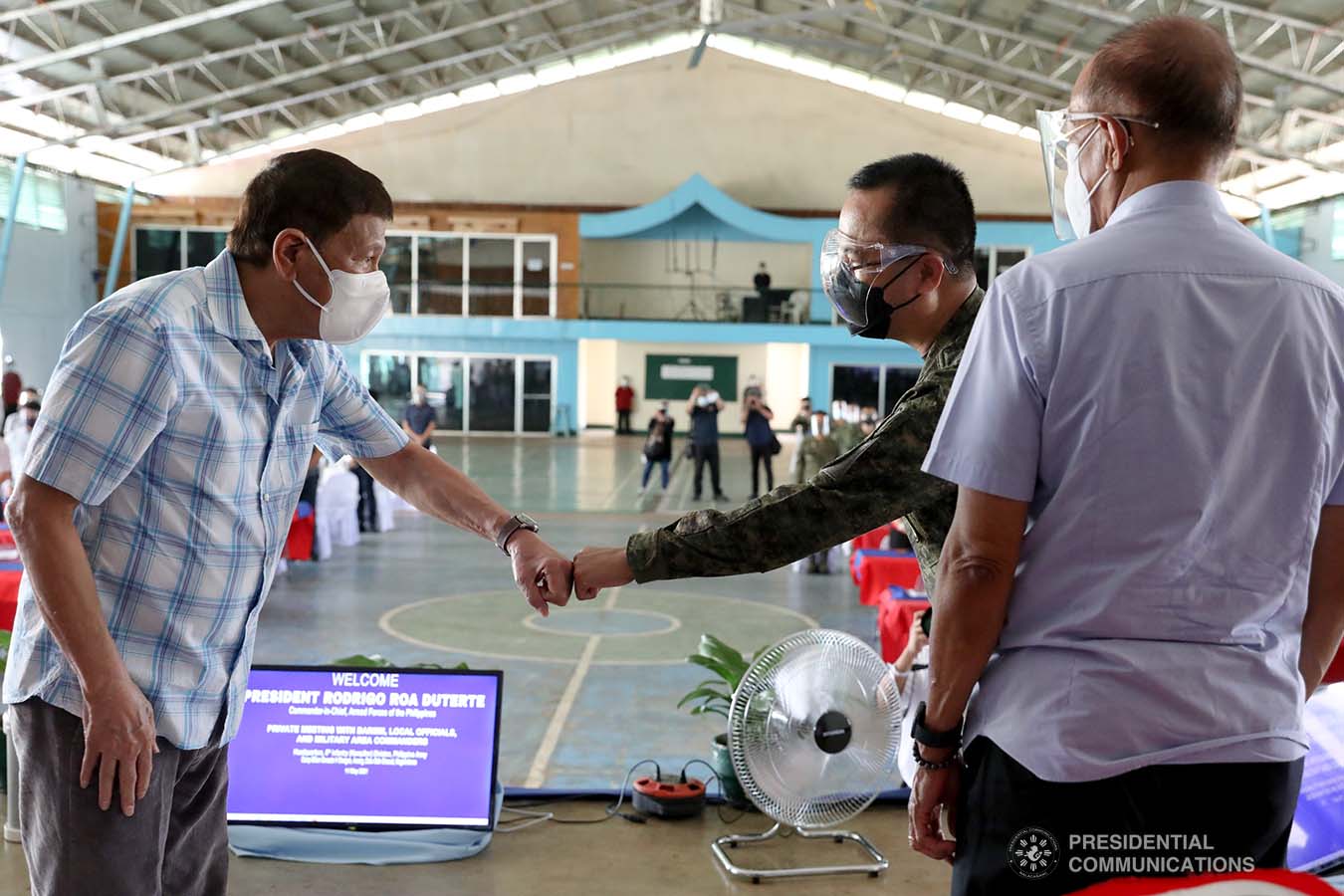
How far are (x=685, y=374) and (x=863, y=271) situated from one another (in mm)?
33656

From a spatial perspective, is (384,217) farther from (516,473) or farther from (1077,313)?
(516,473)

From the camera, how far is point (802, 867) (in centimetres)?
442

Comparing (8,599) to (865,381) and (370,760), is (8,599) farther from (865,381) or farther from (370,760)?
(865,381)

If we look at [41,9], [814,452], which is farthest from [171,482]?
[41,9]

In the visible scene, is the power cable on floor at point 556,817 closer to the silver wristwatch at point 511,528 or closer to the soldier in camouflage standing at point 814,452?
the silver wristwatch at point 511,528

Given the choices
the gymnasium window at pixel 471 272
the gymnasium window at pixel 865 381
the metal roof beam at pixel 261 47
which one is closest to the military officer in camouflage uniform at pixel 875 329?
the metal roof beam at pixel 261 47

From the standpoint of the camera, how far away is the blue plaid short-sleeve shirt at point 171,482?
1968 millimetres

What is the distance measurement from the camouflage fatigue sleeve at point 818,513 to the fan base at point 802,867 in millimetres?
2255

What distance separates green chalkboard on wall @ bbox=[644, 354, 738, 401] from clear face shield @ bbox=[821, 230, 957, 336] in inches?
1308

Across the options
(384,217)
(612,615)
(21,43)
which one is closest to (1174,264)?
(384,217)

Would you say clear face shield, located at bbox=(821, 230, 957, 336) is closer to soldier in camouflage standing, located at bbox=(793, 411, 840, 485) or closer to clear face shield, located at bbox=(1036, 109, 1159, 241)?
clear face shield, located at bbox=(1036, 109, 1159, 241)

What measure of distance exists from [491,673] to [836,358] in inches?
1174

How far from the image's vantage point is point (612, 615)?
10.3m

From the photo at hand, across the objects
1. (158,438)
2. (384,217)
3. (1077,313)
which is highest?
(384,217)
